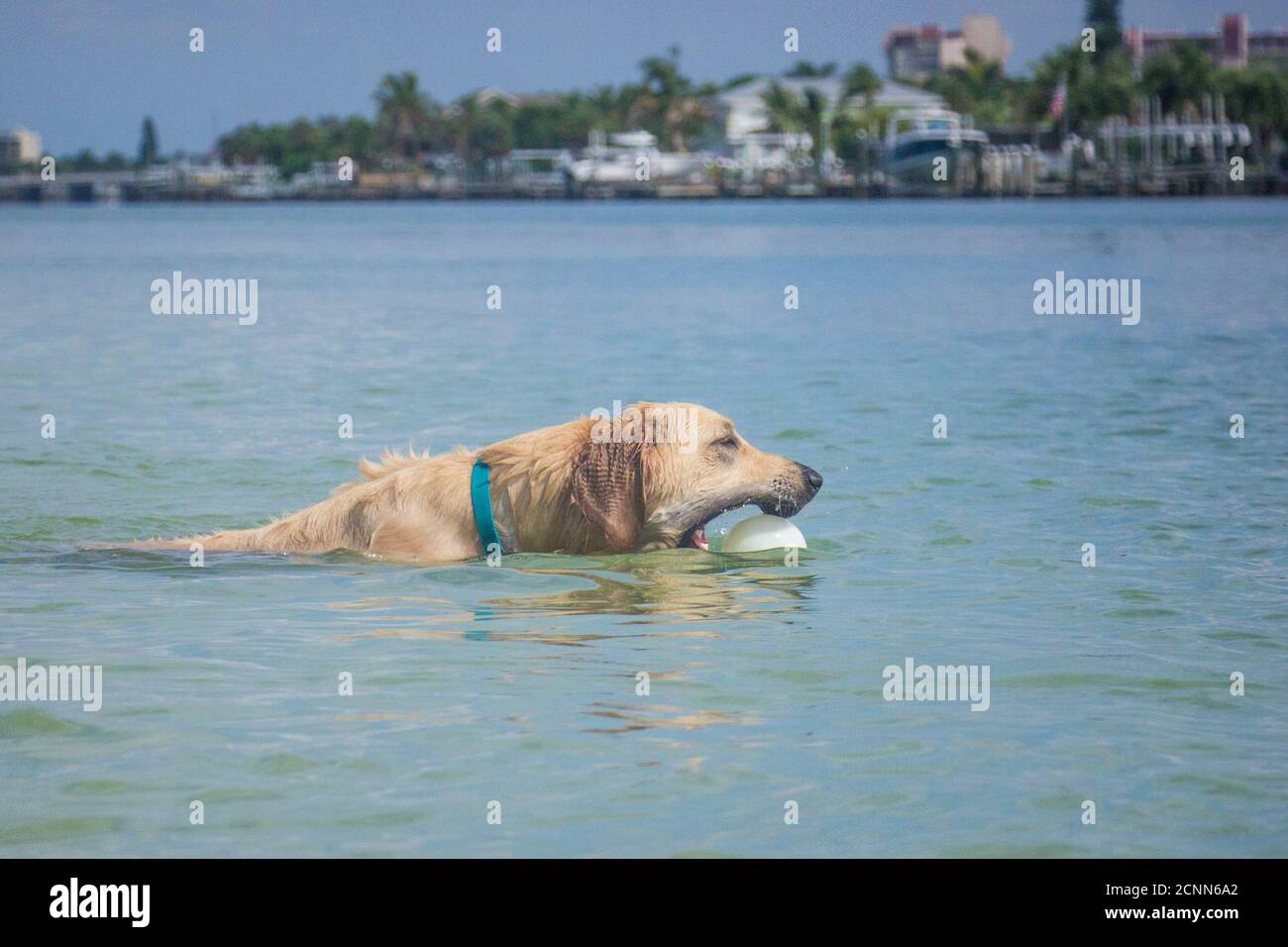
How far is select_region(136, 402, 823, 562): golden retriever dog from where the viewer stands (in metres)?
11.6

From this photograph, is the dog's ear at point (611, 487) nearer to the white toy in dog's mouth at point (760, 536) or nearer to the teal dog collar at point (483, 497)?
the teal dog collar at point (483, 497)

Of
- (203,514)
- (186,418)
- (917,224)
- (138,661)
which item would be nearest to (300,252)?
(917,224)

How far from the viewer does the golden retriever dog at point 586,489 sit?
11602 millimetres

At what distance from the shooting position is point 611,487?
11.7 metres

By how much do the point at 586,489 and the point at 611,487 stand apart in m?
0.17

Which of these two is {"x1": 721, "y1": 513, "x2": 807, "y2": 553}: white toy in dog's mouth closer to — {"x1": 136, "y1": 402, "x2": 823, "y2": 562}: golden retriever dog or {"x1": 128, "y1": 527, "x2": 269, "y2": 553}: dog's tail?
{"x1": 136, "y1": 402, "x2": 823, "y2": 562}: golden retriever dog

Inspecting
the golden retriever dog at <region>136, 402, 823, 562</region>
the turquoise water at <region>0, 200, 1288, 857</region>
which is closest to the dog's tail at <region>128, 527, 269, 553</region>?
the turquoise water at <region>0, 200, 1288, 857</region>

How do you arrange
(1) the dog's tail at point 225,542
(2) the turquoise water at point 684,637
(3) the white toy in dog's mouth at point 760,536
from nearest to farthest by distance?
(2) the turquoise water at point 684,637, (3) the white toy in dog's mouth at point 760,536, (1) the dog's tail at point 225,542

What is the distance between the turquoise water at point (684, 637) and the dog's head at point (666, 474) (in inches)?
15.7

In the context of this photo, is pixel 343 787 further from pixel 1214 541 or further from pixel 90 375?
pixel 90 375

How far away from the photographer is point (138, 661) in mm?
10133

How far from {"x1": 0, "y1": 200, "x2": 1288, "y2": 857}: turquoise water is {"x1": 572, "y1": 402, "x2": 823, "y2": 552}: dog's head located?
0.40m

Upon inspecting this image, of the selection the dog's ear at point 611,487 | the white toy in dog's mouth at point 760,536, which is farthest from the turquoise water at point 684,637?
the dog's ear at point 611,487

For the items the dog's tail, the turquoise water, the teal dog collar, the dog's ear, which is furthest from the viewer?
the dog's tail
